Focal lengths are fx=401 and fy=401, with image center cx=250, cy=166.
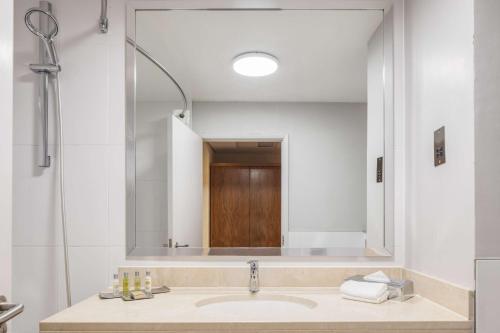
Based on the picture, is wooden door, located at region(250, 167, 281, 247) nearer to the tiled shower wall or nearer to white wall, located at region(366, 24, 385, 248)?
white wall, located at region(366, 24, 385, 248)

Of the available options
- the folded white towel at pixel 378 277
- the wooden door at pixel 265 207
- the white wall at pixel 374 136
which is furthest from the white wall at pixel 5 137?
the white wall at pixel 374 136

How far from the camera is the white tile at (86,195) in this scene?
1682 millimetres

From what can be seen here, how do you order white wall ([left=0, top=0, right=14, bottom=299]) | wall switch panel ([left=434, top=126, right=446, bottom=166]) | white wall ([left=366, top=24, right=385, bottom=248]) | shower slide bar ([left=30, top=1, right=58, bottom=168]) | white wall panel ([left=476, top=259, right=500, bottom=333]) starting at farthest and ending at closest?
white wall ([left=366, top=24, right=385, bottom=248])
shower slide bar ([left=30, top=1, right=58, bottom=168])
wall switch panel ([left=434, top=126, right=446, bottom=166])
white wall panel ([left=476, top=259, right=500, bottom=333])
white wall ([left=0, top=0, right=14, bottom=299])

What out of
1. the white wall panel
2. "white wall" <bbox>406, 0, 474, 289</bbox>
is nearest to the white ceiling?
"white wall" <bbox>406, 0, 474, 289</bbox>

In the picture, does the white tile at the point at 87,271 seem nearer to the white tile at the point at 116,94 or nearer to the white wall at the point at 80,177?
the white wall at the point at 80,177

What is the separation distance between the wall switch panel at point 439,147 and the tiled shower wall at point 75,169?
1228 millimetres

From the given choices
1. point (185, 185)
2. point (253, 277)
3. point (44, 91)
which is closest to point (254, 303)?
point (253, 277)

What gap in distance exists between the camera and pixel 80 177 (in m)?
1.69

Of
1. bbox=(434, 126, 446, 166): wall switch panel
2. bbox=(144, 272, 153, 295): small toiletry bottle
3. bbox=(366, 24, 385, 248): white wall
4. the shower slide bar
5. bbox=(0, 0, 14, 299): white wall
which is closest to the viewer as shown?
bbox=(0, 0, 14, 299): white wall

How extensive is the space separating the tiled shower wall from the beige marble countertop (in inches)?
13.6

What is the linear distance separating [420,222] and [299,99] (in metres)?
0.72

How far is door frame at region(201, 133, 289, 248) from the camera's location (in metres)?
1.77

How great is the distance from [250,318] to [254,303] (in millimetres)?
347

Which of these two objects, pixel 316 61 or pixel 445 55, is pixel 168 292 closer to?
pixel 316 61
